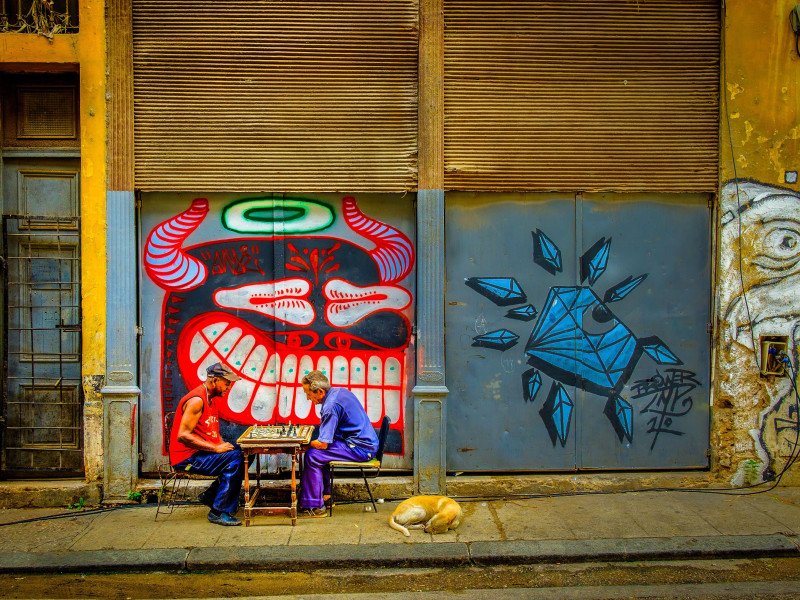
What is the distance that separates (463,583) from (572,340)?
283cm

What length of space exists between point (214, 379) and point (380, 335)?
1.71 metres

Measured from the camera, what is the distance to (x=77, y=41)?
644cm

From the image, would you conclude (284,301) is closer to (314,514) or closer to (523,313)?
(314,514)

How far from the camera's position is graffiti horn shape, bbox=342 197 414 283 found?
680 cm

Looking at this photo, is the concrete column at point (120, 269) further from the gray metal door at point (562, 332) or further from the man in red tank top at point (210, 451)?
the gray metal door at point (562, 332)

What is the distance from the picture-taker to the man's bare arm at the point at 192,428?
5803 mm

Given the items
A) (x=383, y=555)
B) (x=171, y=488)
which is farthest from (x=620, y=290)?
(x=171, y=488)

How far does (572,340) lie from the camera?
6824mm

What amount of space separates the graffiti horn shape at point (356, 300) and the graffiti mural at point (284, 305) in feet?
0.03

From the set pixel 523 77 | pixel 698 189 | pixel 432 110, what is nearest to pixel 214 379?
pixel 432 110

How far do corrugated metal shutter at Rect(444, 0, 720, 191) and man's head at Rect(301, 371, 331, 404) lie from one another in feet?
7.51

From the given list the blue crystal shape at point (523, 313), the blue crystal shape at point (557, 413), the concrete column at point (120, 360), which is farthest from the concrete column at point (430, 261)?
the concrete column at point (120, 360)

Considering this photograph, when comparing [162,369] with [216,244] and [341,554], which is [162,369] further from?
[341,554]
